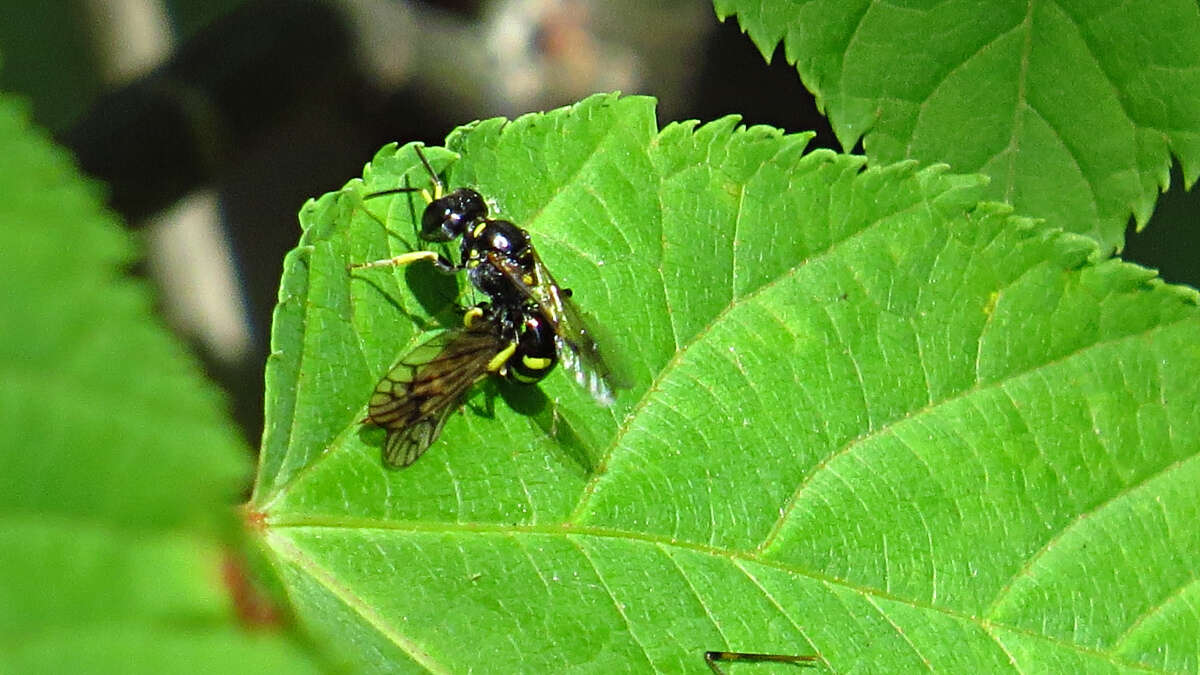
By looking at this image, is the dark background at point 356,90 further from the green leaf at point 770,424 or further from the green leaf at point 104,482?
the green leaf at point 104,482

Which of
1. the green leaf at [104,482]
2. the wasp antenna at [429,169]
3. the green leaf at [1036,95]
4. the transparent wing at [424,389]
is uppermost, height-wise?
the green leaf at [1036,95]

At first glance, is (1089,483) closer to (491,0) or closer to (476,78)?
(476,78)

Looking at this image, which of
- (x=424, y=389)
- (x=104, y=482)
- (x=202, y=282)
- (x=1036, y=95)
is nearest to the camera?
(x=104, y=482)

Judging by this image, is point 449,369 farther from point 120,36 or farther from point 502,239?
point 120,36

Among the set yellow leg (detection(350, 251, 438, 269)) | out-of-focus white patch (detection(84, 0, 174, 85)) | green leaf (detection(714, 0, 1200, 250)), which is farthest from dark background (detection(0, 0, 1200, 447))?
yellow leg (detection(350, 251, 438, 269))

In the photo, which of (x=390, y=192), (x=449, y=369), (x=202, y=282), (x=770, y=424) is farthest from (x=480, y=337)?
(x=202, y=282)

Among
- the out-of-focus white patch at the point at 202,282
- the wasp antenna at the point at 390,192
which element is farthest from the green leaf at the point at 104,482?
the out-of-focus white patch at the point at 202,282

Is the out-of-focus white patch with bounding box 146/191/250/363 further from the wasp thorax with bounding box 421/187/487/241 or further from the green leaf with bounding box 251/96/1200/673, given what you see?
the green leaf with bounding box 251/96/1200/673
